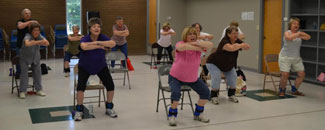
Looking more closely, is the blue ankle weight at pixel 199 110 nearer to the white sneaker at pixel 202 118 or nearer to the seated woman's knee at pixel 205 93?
the white sneaker at pixel 202 118

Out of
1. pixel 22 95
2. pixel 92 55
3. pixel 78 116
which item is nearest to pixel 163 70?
pixel 92 55

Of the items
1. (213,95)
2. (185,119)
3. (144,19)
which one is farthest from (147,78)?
(144,19)

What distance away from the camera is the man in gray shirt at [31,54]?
20.5ft

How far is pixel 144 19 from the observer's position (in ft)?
47.5

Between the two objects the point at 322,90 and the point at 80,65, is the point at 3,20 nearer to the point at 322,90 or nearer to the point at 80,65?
the point at 80,65

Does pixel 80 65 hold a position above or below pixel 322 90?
above

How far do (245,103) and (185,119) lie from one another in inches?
58.3

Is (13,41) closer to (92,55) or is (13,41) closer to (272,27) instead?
(272,27)

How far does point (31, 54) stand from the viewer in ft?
21.2

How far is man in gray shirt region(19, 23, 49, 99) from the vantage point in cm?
623

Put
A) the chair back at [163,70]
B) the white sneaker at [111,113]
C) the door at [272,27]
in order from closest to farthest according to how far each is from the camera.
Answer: the white sneaker at [111,113]
the chair back at [163,70]
the door at [272,27]

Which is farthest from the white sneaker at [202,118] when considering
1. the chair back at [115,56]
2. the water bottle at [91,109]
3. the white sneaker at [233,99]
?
the chair back at [115,56]

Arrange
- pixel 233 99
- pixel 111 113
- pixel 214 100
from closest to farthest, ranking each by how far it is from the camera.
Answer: pixel 111 113 < pixel 214 100 < pixel 233 99

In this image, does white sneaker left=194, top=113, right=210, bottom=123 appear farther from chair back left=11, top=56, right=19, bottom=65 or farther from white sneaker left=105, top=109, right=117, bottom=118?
chair back left=11, top=56, right=19, bottom=65
